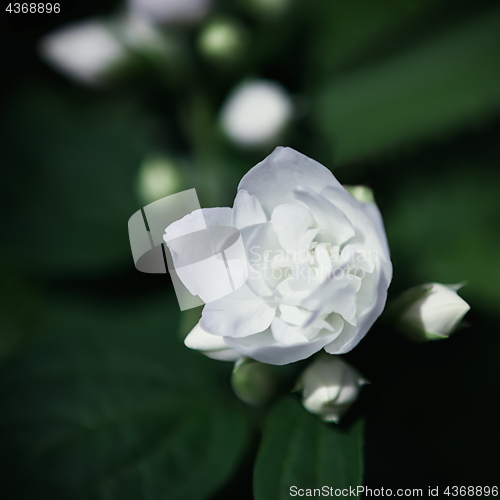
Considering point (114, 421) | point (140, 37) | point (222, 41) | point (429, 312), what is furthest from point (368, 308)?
point (140, 37)

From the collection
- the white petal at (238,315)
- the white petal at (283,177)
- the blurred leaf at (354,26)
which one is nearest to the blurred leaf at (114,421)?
the white petal at (238,315)

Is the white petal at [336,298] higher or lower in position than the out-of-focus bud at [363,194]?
lower

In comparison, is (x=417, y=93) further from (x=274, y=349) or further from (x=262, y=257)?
(x=274, y=349)

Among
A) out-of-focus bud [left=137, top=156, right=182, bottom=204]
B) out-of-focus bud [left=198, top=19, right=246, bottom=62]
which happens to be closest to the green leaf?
out-of-focus bud [left=137, top=156, right=182, bottom=204]

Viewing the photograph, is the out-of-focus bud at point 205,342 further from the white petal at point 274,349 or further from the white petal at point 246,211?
the white petal at point 246,211

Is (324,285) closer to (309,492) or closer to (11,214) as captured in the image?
(309,492)
